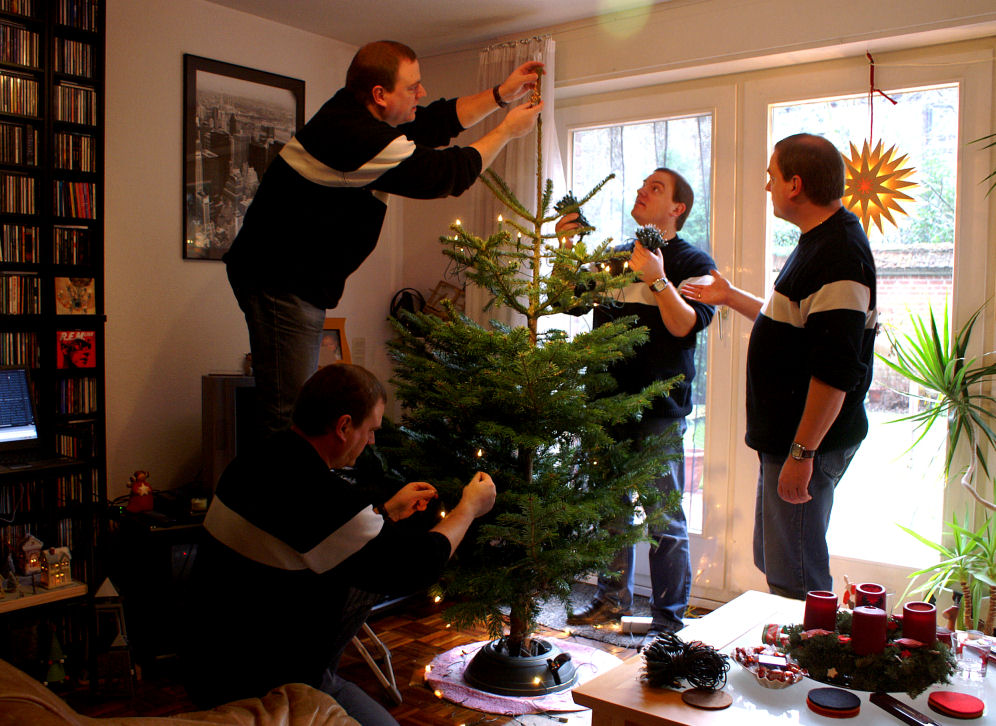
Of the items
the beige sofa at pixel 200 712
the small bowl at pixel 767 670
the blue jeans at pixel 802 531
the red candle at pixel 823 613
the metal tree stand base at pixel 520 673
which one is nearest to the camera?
the beige sofa at pixel 200 712

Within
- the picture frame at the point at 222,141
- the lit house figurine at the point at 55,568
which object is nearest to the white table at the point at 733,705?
the lit house figurine at the point at 55,568

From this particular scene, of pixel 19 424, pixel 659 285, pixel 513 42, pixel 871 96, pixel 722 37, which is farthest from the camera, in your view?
pixel 513 42

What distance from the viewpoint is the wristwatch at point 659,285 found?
2799 millimetres

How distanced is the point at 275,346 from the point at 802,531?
1.49m

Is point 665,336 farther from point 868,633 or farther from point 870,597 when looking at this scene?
point 868,633

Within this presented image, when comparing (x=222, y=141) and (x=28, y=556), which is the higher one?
(x=222, y=141)

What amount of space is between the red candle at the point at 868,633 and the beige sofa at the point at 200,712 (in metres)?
1.07

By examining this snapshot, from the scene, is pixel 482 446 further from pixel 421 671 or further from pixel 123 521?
pixel 123 521

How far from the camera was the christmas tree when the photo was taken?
229 centimetres

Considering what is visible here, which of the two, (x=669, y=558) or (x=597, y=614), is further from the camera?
(x=597, y=614)

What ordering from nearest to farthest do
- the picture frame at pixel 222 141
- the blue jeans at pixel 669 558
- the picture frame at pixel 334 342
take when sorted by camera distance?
the blue jeans at pixel 669 558 < the picture frame at pixel 222 141 < the picture frame at pixel 334 342

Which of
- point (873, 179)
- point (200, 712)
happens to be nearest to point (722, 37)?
point (873, 179)

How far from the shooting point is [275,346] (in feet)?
6.89

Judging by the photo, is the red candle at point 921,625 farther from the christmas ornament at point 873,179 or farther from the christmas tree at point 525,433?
the christmas ornament at point 873,179
